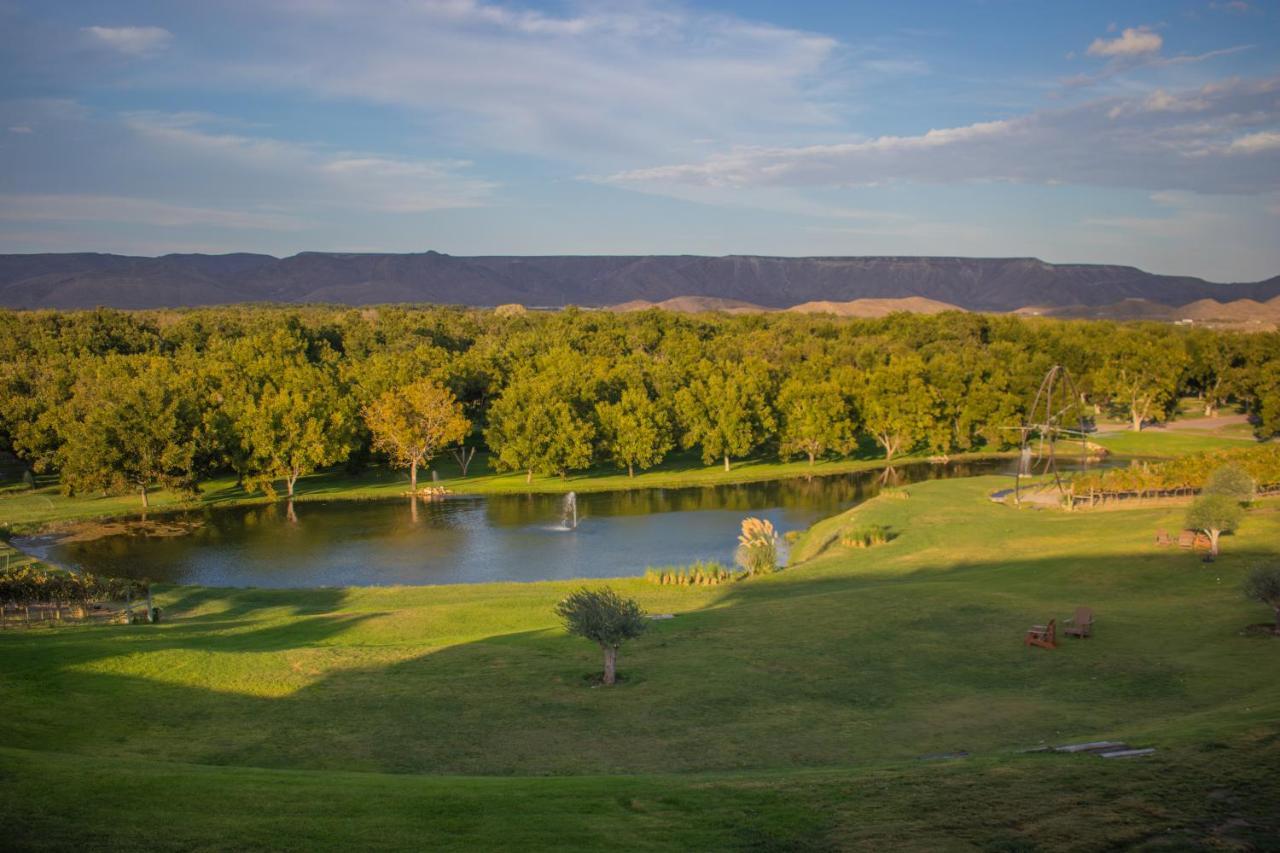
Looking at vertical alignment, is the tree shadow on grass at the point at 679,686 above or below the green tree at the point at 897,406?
below

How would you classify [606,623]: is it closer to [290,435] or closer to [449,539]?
[449,539]

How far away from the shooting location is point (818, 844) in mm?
11938

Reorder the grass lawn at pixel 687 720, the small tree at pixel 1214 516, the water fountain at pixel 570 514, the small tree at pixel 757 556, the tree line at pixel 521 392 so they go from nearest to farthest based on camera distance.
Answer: the grass lawn at pixel 687 720 → the small tree at pixel 1214 516 → the small tree at pixel 757 556 → the water fountain at pixel 570 514 → the tree line at pixel 521 392

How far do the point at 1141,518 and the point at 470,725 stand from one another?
34.8m

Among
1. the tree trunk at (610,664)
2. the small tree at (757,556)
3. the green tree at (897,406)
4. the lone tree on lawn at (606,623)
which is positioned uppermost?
the green tree at (897,406)

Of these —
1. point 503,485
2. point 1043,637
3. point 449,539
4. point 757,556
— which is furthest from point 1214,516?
point 503,485

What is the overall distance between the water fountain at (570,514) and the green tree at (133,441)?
2506 cm

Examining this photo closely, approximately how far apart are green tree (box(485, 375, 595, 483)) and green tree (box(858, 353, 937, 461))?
25.2 metres

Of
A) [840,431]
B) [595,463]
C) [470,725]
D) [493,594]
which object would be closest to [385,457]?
[595,463]

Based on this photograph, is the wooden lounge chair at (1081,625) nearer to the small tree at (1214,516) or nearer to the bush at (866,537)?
the small tree at (1214,516)

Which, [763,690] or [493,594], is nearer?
[763,690]

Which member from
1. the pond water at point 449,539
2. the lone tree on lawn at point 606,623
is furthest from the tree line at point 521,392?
the lone tree on lawn at point 606,623

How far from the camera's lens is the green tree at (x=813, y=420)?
7956 centimetres

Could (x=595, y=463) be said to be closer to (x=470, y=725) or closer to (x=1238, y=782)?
(x=470, y=725)
